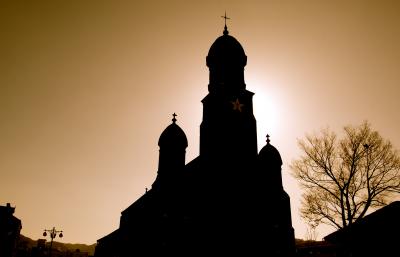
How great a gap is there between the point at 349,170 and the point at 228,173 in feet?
29.7

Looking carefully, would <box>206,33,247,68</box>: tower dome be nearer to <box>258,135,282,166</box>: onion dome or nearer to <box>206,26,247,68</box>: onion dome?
<box>206,26,247,68</box>: onion dome

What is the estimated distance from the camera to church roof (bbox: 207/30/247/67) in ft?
82.7

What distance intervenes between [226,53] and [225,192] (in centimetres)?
1072

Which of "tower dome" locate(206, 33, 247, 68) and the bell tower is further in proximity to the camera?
"tower dome" locate(206, 33, 247, 68)

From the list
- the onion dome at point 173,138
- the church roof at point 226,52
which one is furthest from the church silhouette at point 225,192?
the onion dome at point 173,138

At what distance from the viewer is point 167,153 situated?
1200 inches

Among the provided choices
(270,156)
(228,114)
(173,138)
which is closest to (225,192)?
(228,114)

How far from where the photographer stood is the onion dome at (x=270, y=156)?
2764cm

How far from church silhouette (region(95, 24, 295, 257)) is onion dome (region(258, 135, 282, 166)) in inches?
3.4

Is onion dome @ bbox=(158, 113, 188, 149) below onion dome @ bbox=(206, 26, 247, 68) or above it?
below

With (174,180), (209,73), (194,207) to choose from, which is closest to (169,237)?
(194,207)

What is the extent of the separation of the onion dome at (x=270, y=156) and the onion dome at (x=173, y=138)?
24.2 ft

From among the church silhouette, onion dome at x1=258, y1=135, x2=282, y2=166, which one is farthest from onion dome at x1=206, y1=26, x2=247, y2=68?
onion dome at x1=258, y1=135, x2=282, y2=166

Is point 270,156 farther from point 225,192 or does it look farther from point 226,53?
point 226,53
